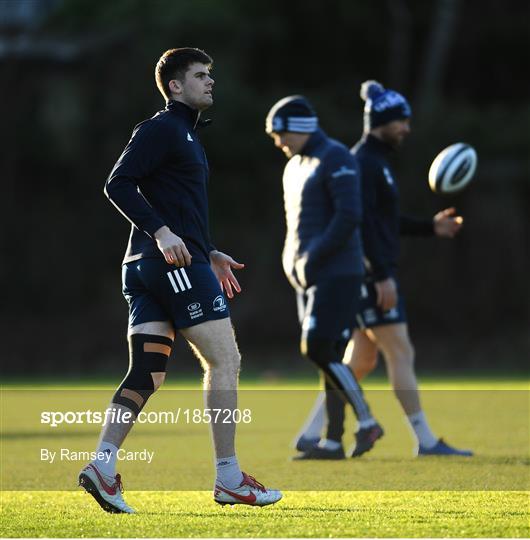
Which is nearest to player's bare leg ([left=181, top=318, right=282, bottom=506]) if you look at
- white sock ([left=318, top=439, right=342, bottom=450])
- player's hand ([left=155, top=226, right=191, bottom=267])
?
player's hand ([left=155, top=226, right=191, bottom=267])

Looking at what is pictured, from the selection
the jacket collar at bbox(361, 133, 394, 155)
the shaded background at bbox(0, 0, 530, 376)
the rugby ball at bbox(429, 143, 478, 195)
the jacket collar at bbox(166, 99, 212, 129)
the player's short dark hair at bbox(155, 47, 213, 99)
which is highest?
the player's short dark hair at bbox(155, 47, 213, 99)

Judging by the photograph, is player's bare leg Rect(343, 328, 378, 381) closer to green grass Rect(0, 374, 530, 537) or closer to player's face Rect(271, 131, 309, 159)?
green grass Rect(0, 374, 530, 537)

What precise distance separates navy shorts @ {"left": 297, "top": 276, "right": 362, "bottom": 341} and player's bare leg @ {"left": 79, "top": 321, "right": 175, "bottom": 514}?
236cm

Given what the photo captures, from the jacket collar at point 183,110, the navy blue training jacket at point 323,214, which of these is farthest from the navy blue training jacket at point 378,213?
the jacket collar at point 183,110

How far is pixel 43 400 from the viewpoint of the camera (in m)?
15.1

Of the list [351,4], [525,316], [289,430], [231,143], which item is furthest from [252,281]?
[289,430]

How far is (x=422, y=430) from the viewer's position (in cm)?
925

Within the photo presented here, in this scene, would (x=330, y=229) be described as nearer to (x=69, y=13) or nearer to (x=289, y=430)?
(x=289, y=430)

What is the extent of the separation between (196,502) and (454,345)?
1830 cm

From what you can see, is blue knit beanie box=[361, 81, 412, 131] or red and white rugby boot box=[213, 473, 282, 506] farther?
blue knit beanie box=[361, 81, 412, 131]

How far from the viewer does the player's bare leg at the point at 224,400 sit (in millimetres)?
6488

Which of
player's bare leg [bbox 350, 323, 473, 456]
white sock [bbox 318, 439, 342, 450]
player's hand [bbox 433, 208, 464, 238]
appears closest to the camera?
white sock [bbox 318, 439, 342, 450]

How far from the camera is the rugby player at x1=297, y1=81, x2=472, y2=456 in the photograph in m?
9.36

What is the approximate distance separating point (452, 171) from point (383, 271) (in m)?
1.18
